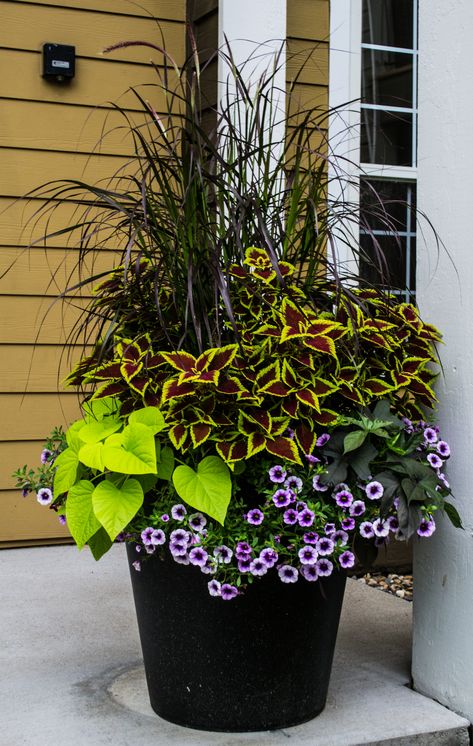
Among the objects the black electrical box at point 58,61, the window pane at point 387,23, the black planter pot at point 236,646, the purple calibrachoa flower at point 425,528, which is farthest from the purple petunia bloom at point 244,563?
the window pane at point 387,23

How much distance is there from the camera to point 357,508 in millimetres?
1761

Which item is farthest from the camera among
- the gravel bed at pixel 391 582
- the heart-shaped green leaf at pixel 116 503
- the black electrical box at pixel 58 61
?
the black electrical box at pixel 58 61

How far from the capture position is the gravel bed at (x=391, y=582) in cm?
310

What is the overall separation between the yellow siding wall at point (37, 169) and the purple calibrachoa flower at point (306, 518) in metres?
1.82

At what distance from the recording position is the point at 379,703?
203cm

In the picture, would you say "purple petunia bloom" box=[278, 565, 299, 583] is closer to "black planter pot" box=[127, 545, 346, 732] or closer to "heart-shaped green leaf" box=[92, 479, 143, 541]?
"black planter pot" box=[127, 545, 346, 732]

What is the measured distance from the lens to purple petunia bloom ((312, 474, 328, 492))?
177 cm

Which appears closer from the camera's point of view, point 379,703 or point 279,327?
point 279,327

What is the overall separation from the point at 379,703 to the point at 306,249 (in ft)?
3.36

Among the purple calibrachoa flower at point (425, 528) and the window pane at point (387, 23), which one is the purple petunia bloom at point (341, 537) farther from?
the window pane at point (387, 23)

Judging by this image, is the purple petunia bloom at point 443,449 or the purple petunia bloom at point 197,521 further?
the purple petunia bloom at point 443,449

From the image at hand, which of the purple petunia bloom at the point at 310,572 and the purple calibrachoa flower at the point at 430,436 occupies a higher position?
the purple calibrachoa flower at the point at 430,436

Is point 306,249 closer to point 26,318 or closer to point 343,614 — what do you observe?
point 343,614

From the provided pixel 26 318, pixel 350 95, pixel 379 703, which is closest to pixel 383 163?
pixel 350 95
